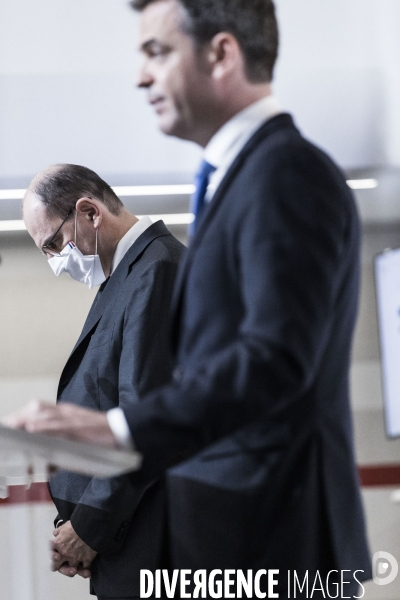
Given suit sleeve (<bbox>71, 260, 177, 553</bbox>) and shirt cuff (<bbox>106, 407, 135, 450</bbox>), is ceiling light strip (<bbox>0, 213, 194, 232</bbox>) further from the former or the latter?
shirt cuff (<bbox>106, 407, 135, 450</bbox>)

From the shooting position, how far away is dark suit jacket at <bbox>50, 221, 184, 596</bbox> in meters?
1.68

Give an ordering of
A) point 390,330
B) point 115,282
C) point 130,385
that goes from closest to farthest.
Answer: point 130,385, point 115,282, point 390,330

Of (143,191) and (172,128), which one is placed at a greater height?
(172,128)

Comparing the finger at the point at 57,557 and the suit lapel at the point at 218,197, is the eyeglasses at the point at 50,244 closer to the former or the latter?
the finger at the point at 57,557

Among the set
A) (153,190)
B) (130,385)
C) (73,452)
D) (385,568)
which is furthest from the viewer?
(385,568)

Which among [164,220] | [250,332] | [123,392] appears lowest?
[164,220]

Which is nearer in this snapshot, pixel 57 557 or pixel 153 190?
pixel 57 557

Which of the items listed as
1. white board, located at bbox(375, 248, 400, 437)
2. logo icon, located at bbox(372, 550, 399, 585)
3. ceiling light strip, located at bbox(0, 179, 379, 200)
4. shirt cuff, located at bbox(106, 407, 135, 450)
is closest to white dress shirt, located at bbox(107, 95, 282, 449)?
shirt cuff, located at bbox(106, 407, 135, 450)

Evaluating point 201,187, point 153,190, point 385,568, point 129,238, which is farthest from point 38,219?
point 385,568

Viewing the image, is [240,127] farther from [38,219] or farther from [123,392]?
[38,219]

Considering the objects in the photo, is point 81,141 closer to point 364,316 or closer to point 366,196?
point 366,196

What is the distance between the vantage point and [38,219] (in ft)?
6.81

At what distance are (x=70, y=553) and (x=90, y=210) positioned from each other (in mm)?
805

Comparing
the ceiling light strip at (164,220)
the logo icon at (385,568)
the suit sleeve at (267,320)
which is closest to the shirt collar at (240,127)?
the suit sleeve at (267,320)
